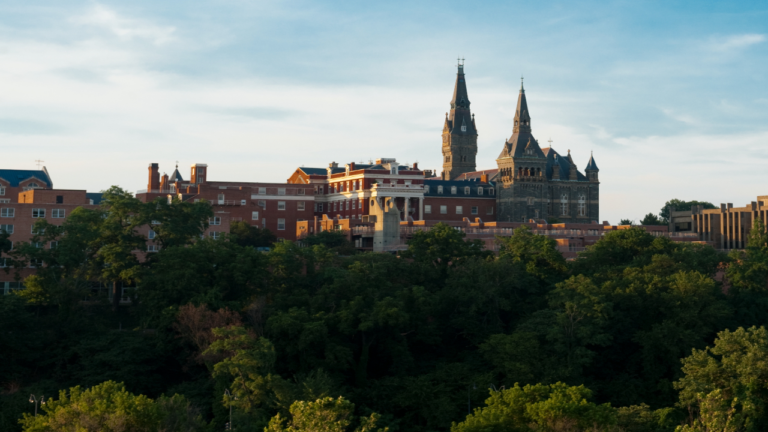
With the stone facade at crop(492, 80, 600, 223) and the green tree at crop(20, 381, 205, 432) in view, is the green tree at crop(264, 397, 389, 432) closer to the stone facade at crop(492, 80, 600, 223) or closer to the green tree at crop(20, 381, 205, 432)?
the green tree at crop(20, 381, 205, 432)

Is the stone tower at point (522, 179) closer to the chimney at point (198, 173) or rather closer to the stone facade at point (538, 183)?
the stone facade at point (538, 183)

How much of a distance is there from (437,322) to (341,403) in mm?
29915

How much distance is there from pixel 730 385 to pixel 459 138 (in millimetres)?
116399

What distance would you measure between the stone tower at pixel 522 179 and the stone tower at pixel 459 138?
52.5 ft

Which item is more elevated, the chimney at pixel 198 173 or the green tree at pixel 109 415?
the chimney at pixel 198 173

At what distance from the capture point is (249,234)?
11244 centimetres

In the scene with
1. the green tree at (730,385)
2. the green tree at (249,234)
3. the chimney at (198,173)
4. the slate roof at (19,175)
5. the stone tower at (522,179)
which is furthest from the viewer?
the stone tower at (522,179)

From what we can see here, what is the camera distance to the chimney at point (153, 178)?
5290 inches

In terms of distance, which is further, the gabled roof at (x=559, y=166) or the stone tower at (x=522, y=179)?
the gabled roof at (x=559, y=166)

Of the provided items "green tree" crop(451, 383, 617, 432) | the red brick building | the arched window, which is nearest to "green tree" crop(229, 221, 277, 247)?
the red brick building

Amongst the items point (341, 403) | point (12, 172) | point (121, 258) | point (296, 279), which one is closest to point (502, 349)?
point (296, 279)

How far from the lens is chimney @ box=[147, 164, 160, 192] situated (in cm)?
13438

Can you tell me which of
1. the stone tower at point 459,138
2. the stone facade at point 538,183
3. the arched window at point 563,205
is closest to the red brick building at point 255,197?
the stone facade at point 538,183

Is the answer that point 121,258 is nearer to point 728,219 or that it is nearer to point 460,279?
point 460,279
